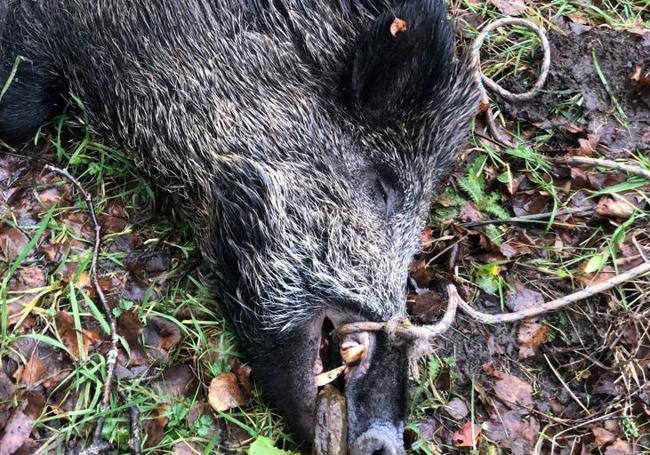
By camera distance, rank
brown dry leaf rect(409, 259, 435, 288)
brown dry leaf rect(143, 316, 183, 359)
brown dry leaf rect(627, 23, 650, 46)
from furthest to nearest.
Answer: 1. brown dry leaf rect(627, 23, 650, 46)
2. brown dry leaf rect(409, 259, 435, 288)
3. brown dry leaf rect(143, 316, 183, 359)

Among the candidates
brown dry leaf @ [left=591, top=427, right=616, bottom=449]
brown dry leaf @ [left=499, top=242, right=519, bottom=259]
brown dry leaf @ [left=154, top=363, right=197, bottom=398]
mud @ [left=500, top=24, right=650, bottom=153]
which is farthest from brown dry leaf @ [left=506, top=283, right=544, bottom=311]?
brown dry leaf @ [left=154, top=363, right=197, bottom=398]

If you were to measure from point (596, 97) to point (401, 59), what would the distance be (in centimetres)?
215

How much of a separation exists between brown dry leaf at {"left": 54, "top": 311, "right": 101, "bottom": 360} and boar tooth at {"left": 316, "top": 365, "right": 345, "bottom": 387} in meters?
1.19

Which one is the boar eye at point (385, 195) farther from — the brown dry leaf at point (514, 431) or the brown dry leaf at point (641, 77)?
the brown dry leaf at point (641, 77)

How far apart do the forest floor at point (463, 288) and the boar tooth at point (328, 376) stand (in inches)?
17.7

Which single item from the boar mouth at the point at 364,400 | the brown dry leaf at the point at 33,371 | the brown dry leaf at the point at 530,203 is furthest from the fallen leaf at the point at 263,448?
the brown dry leaf at the point at 530,203

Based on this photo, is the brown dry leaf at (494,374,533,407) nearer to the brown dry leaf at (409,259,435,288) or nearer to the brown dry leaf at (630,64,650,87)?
the brown dry leaf at (409,259,435,288)

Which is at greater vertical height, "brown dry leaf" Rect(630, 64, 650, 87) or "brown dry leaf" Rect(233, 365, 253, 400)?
"brown dry leaf" Rect(233, 365, 253, 400)

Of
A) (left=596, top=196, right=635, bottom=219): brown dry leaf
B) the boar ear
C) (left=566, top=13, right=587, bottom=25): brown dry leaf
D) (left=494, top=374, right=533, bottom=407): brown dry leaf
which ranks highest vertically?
the boar ear

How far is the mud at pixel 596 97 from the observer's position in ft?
16.1

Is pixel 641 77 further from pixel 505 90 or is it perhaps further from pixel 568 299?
pixel 568 299

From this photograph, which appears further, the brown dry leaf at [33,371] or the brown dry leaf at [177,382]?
the brown dry leaf at [177,382]

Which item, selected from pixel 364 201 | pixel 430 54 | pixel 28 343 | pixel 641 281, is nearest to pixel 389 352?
pixel 364 201

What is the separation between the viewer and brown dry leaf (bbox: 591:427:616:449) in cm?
397
